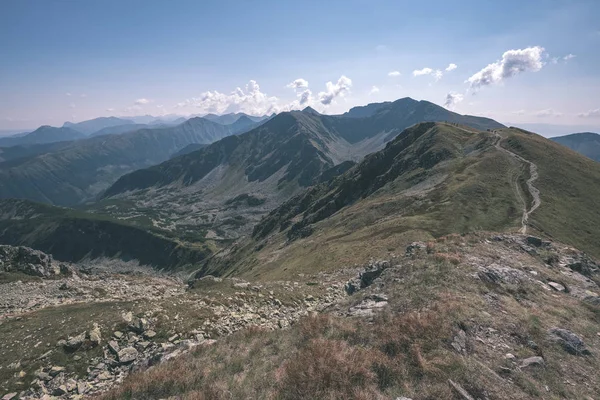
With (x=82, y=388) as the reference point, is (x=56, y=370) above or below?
below

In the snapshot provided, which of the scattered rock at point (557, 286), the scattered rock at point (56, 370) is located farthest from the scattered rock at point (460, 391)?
the scattered rock at point (56, 370)

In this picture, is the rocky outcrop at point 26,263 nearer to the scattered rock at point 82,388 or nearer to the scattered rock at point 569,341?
the scattered rock at point 82,388

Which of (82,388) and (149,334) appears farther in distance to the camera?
(149,334)

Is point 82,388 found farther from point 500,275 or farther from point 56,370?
point 500,275

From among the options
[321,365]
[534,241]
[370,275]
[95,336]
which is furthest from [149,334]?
[534,241]

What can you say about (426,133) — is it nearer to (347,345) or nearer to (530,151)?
(530,151)

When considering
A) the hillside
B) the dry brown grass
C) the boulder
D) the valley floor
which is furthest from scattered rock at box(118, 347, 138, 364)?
the hillside
